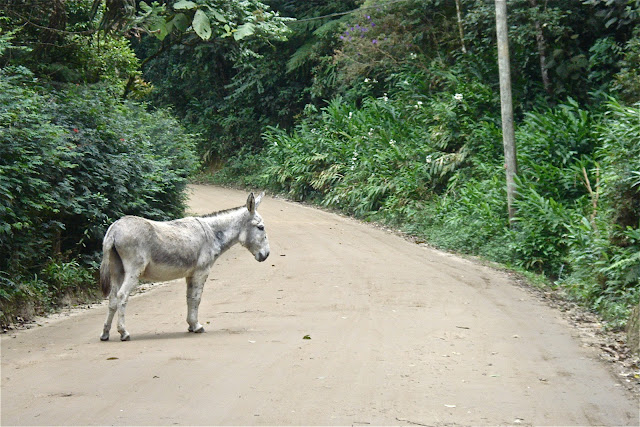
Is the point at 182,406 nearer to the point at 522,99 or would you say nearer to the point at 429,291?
the point at 429,291

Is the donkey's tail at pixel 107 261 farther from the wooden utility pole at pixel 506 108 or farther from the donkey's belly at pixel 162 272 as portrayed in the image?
the wooden utility pole at pixel 506 108

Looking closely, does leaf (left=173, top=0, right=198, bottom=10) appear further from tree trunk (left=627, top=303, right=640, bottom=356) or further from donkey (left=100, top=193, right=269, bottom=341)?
tree trunk (left=627, top=303, right=640, bottom=356)

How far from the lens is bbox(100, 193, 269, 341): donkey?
9367 mm

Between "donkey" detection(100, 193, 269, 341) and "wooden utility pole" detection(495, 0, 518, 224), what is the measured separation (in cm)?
945

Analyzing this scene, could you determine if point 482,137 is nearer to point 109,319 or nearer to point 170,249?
point 170,249

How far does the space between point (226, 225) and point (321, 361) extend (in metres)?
2.99

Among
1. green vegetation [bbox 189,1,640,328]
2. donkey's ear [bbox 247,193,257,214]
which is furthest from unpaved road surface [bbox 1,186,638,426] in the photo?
green vegetation [bbox 189,1,640,328]

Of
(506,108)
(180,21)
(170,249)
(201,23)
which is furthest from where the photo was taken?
(506,108)

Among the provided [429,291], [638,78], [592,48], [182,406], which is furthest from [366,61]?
[182,406]

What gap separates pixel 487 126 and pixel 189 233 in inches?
537

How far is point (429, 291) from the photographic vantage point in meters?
13.5

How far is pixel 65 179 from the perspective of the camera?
13.0 m

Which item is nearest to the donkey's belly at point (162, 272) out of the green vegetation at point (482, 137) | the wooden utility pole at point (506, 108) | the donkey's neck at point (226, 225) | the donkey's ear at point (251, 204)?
the donkey's neck at point (226, 225)

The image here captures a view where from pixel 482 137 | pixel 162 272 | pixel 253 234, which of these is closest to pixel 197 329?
pixel 162 272
